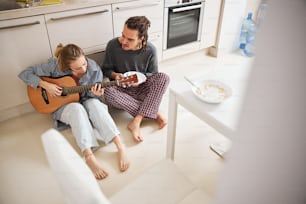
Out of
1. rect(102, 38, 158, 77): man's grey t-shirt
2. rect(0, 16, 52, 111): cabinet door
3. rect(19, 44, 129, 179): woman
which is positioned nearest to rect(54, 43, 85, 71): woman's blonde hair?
rect(19, 44, 129, 179): woman

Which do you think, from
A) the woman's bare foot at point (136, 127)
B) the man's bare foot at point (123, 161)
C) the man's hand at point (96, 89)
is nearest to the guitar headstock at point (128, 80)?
the man's hand at point (96, 89)

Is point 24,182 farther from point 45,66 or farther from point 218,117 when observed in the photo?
point 218,117

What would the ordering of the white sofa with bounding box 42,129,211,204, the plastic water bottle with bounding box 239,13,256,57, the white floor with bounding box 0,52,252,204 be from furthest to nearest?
the plastic water bottle with bounding box 239,13,256,57, the white floor with bounding box 0,52,252,204, the white sofa with bounding box 42,129,211,204

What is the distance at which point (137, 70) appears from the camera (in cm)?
189

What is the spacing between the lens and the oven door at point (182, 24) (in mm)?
2224

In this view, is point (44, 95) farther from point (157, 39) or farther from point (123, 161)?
point (157, 39)

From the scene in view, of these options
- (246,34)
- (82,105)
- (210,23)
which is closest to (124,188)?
(82,105)

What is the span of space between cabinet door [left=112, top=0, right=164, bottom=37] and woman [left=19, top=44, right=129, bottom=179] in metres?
0.48

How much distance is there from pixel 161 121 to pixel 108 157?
1.47 ft

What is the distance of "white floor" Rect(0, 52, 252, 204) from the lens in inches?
52.7

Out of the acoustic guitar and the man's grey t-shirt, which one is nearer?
the acoustic guitar

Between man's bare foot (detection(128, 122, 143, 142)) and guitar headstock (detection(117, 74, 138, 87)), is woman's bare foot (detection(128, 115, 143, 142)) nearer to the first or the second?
man's bare foot (detection(128, 122, 143, 142))

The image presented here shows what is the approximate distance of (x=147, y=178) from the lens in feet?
3.27

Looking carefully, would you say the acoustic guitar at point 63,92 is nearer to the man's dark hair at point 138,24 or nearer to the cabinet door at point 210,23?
the man's dark hair at point 138,24
